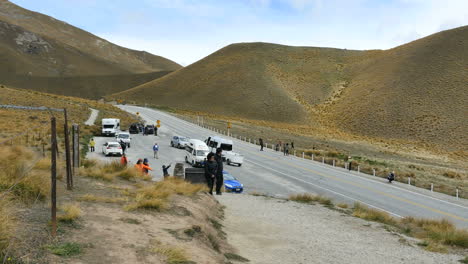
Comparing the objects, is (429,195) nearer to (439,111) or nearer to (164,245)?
(164,245)

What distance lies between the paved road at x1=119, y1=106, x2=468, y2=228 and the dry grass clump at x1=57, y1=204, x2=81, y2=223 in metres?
18.2

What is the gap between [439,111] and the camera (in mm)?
108500

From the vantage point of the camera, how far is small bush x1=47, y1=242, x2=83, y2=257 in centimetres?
628

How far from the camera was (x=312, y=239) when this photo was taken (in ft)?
40.0

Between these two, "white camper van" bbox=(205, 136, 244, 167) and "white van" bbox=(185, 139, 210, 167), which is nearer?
"white van" bbox=(185, 139, 210, 167)

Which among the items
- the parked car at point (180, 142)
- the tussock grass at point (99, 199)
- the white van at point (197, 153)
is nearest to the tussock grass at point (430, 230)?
the tussock grass at point (99, 199)

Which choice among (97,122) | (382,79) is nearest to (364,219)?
(97,122)

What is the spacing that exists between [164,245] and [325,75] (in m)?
166

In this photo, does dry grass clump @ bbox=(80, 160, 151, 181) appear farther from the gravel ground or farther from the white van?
the white van

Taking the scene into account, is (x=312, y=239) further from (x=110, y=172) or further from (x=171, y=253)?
(x=110, y=172)

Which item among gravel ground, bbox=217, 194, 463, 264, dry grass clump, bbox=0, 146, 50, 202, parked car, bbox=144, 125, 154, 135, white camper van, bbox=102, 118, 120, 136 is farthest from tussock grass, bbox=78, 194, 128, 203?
parked car, bbox=144, 125, 154, 135

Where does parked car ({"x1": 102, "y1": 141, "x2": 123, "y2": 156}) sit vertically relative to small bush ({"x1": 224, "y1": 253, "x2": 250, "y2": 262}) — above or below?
below

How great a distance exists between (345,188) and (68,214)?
24503 mm

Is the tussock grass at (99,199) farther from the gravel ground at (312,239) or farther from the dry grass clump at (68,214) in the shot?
the gravel ground at (312,239)
